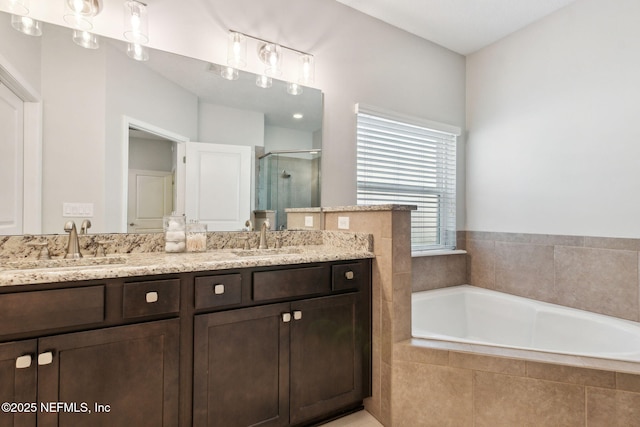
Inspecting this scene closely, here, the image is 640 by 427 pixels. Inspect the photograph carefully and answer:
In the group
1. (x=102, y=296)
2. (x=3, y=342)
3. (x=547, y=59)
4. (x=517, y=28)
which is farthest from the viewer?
(x=517, y=28)

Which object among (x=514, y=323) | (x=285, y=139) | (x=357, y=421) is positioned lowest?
(x=357, y=421)

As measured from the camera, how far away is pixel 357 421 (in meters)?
1.72

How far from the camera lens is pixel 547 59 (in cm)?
249

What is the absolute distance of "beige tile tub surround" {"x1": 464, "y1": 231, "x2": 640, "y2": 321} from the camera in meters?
2.05

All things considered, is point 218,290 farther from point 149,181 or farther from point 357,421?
point 357,421

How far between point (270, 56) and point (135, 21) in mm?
796

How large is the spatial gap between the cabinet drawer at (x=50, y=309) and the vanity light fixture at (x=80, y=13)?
1.37 m

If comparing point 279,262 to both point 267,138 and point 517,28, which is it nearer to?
point 267,138

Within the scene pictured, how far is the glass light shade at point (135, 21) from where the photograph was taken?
1.69 meters

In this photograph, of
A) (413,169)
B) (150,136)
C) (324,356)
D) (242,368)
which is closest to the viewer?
(242,368)

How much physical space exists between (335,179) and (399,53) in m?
1.35

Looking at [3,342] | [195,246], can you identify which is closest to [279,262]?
[195,246]

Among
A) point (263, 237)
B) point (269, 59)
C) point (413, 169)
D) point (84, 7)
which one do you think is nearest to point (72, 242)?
point (263, 237)

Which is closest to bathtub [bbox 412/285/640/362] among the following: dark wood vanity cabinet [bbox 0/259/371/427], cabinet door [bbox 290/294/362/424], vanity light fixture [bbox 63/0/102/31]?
cabinet door [bbox 290/294/362/424]
